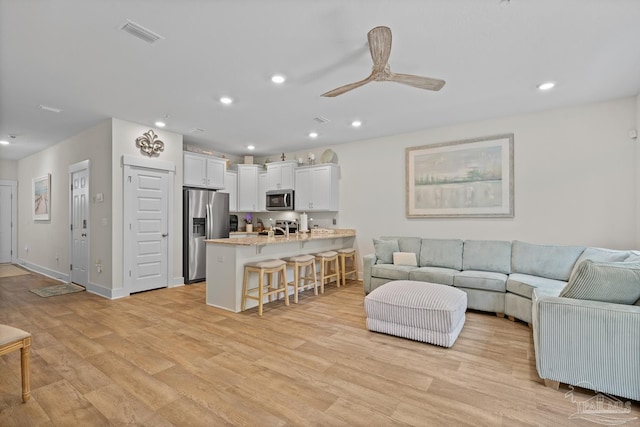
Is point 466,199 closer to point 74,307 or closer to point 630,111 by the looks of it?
point 630,111

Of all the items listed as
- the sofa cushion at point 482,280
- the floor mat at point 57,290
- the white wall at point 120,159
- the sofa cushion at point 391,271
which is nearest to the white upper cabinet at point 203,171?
the white wall at point 120,159

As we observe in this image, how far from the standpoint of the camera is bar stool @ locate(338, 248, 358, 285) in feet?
17.9

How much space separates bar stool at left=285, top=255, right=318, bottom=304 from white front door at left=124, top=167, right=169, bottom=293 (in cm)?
230

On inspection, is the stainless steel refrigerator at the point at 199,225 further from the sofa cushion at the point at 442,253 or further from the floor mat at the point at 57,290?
the sofa cushion at the point at 442,253

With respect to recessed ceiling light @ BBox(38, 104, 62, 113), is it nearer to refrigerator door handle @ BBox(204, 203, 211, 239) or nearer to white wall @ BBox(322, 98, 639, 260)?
refrigerator door handle @ BBox(204, 203, 211, 239)

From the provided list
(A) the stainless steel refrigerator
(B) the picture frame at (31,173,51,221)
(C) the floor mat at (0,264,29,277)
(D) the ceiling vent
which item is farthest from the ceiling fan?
(C) the floor mat at (0,264,29,277)

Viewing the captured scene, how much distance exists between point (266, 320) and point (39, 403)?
1.98m

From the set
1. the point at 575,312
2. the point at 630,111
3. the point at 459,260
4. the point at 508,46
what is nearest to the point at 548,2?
the point at 508,46

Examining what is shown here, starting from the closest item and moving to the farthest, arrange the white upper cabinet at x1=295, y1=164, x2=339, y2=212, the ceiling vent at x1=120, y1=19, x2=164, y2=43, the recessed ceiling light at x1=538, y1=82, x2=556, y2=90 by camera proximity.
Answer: the ceiling vent at x1=120, y1=19, x2=164, y2=43 → the recessed ceiling light at x1=538, y1=82, x2=556, y2=90 → the white upper cabinet at x1=295, y1=164, x2=339, y2=212

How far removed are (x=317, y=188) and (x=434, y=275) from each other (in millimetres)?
2879

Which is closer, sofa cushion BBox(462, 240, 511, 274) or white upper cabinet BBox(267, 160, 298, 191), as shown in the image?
sofa cushion BBox(462, 240, 511, 274)

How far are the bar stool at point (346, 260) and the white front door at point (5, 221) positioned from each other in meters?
8.62

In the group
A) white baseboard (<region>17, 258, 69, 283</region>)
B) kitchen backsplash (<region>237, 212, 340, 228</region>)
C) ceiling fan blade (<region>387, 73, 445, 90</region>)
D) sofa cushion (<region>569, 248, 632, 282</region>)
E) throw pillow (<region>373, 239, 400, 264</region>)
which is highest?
ceiling fan blade (<region>387, 73, 445, 90</region>)

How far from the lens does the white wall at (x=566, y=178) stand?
3.74 meters
